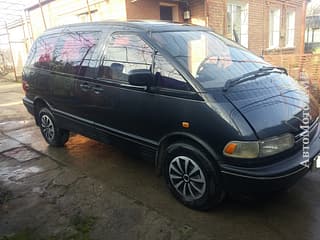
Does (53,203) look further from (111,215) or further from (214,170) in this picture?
(214,170)

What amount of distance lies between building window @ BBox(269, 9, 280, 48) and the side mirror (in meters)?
10.9

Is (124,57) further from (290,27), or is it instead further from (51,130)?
(290,27)

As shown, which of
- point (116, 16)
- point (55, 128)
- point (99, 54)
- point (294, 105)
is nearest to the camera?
point (294, 105)

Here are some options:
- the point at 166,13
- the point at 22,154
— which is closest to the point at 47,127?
the point at 22,154

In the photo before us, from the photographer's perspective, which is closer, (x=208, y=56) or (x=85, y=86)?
(x=208, y=56)

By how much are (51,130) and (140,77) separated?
2510mm

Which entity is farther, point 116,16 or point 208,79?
point 116,16

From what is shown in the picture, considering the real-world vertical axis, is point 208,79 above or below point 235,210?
above

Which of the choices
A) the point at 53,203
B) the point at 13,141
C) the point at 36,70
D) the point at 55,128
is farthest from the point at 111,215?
the point at 13,141

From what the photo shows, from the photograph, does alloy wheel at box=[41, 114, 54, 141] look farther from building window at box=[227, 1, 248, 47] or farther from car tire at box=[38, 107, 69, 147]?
building window at box=[227, 1, 248, 47]

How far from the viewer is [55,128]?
450cm

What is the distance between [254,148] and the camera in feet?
7.49

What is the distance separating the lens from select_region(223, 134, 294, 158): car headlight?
2.28 meters

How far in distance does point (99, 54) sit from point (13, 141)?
295cm
